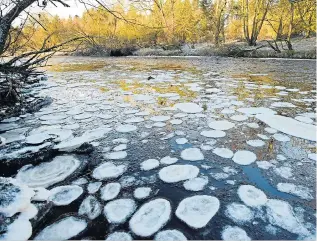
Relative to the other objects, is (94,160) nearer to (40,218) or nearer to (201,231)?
(40,218)

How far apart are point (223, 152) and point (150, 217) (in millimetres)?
958

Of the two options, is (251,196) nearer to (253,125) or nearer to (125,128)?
(253,125)

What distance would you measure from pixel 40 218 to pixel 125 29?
97.0 ft

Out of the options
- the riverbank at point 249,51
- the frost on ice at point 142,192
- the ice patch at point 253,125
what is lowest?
the frost on ice at point 142,192

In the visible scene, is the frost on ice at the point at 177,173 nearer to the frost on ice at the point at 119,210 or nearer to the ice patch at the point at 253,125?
the frost on ice at the point at 119,210

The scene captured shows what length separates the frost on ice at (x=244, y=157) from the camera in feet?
6.15

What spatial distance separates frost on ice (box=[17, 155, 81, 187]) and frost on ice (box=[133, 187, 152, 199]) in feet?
1.69

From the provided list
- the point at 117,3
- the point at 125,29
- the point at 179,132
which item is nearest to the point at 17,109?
the point at 117,3

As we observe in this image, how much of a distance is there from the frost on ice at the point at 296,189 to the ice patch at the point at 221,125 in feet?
3.39

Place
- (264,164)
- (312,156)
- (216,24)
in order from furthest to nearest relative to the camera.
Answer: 1. (216,24)
2. (312,156)
3. (264,164)

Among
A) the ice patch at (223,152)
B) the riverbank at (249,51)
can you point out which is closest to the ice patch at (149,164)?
the ice patch at (223,152)

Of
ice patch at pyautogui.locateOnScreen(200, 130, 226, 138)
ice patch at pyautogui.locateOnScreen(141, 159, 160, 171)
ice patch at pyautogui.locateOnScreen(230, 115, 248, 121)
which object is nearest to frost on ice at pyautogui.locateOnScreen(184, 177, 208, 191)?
ice patch at pyautogui.locateOnScreen(141, 159, 160, 171)

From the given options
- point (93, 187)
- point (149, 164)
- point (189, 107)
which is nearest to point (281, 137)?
point (149, 164)

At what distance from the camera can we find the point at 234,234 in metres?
1.19
